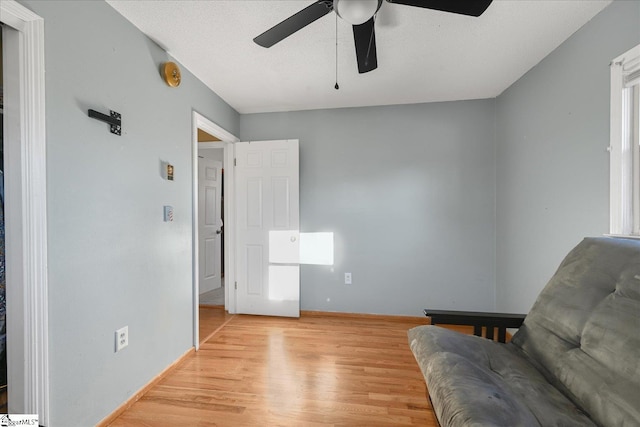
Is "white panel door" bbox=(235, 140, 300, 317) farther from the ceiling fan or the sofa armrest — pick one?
the sofa armrest

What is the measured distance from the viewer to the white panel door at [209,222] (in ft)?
11.8

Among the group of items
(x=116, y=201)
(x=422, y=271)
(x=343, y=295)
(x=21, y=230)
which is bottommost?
(x=343, y=295)

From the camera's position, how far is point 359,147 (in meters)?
2.92

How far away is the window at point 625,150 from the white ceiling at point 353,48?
1.55ft

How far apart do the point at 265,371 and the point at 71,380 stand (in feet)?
3.63

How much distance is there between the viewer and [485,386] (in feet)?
2.89

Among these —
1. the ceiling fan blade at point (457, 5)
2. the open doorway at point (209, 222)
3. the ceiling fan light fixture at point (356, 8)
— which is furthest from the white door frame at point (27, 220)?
the open doorway at point (209, 222)

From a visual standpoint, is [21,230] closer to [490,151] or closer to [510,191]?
[510,191]

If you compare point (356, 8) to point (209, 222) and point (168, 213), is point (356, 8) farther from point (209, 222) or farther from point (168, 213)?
point (209, 222)

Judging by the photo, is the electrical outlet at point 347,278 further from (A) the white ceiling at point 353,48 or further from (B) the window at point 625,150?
(B) the window at point 625,150

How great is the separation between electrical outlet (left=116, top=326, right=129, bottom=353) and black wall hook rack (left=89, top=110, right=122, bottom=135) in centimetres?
116

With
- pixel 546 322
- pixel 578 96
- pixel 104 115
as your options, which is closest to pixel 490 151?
pixel 578 96

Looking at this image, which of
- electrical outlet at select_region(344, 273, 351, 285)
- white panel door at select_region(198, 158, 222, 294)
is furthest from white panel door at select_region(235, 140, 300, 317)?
white panel door at select_region(198, 158, 222, 294)

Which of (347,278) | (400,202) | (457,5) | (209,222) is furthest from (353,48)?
(209,222)
